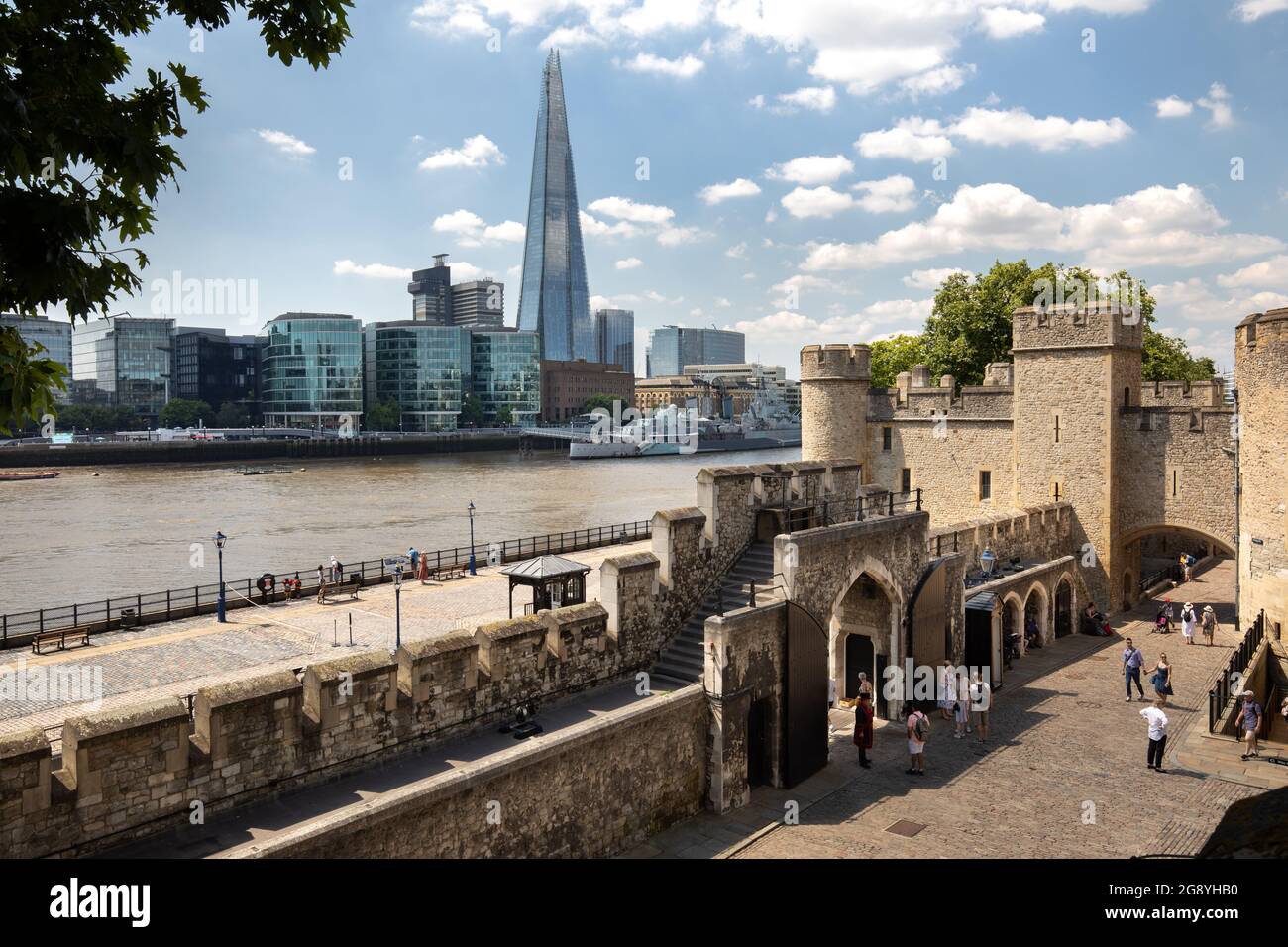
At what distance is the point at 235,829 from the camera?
30.3ft

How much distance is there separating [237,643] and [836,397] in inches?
952

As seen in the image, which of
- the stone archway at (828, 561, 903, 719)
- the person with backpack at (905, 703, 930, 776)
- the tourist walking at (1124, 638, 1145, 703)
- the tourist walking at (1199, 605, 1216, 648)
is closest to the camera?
the person with backpack at (905, 703, 930, 776)

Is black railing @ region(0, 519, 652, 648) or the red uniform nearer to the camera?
the red uniform

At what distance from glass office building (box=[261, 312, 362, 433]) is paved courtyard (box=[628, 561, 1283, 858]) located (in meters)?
147

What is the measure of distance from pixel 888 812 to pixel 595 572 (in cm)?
1791

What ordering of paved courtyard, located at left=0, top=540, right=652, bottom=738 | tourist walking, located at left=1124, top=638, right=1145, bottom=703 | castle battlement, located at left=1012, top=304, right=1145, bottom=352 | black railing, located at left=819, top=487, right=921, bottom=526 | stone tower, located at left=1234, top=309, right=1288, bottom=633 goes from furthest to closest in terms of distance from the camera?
castle battlement, located at left=1012, top=304, right=1145, bottom=352 < stone tower, located at left=1234, top=309, right=1288, bottom=633 < tourist walking, located at left=1124, top=638, right=1145, bottom=703 < black railing, located at left=819, top=487, right=921, bottom=526 < paved courtyard, located at left=0, top=540, right=652, bottom=738

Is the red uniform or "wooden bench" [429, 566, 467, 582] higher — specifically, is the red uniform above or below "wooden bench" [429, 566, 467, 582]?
below

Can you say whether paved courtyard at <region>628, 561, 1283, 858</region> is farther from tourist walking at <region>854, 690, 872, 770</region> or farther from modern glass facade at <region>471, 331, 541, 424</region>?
modern glass facade at <region>471, 331, 541, 424</region>

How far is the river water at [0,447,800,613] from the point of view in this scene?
42125 mm

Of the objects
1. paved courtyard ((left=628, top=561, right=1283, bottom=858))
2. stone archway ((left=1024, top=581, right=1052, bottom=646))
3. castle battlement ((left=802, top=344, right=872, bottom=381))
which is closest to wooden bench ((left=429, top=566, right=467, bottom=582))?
castle battlement ((left=802, top=344, right=872, bottom=381))

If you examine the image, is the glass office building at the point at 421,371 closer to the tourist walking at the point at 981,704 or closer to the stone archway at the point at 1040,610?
the stone archway at the point at 1040,610

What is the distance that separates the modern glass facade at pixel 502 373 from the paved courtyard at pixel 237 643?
14510 cm

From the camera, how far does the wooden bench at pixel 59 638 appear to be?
21.4 metres

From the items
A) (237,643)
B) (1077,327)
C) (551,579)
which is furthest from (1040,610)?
(237,643)
